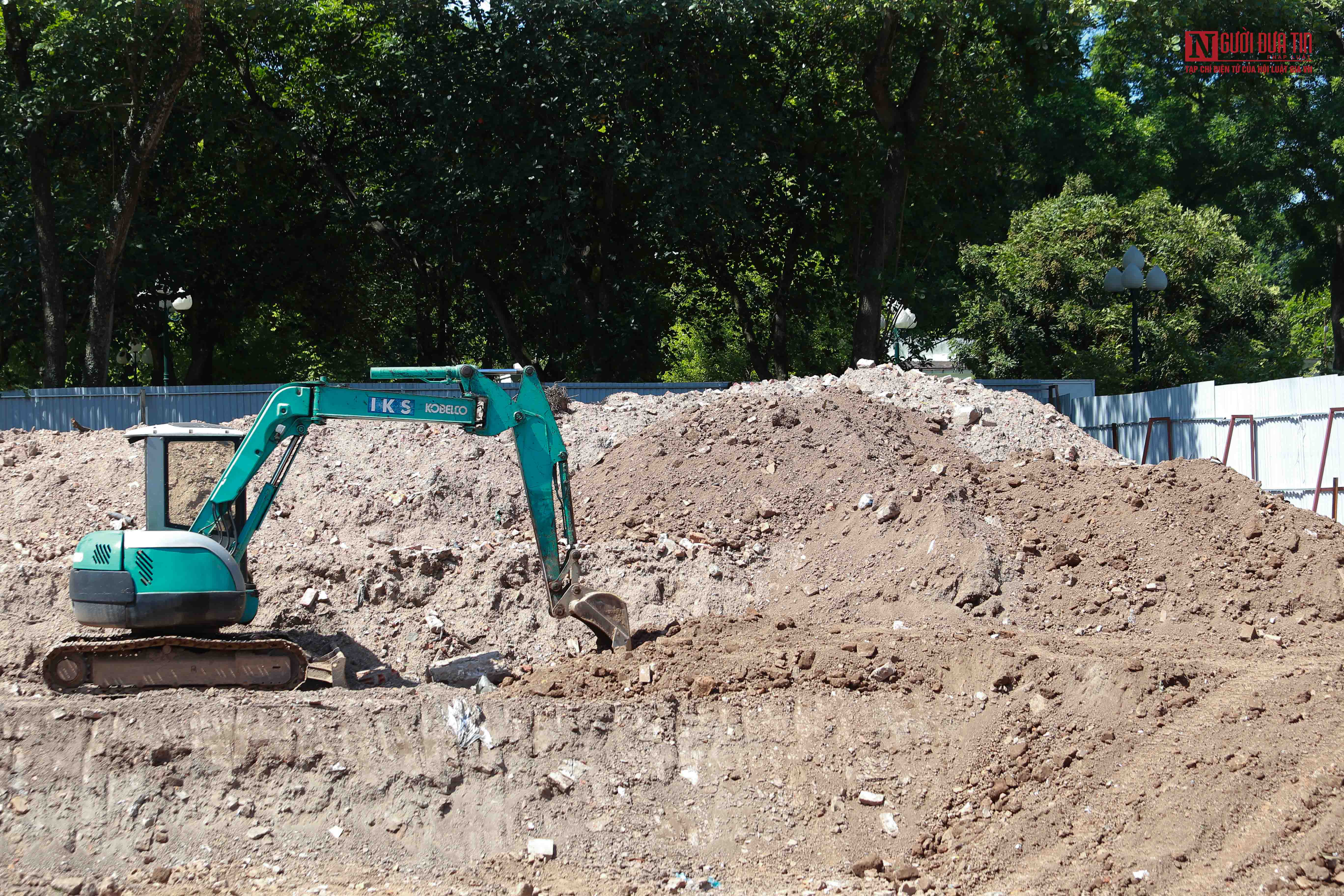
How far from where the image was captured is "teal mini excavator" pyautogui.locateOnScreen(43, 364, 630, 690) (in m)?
8.30

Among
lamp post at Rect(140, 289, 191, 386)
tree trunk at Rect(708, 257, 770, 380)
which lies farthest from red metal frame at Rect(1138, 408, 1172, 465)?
lamp post at Rect(140, 289, 191, 386)

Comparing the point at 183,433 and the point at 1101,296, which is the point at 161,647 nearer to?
the point at 183,433

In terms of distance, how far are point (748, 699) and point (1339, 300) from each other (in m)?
23.5

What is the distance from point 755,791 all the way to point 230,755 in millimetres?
3312

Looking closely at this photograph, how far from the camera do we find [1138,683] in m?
7.64

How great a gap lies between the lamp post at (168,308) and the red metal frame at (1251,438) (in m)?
17.8

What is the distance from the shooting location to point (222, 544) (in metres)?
8.74

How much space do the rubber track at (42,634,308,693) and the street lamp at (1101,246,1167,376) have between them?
1504cm

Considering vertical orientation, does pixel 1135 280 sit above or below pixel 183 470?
above

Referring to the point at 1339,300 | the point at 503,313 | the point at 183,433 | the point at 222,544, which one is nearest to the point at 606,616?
the point at 222,544

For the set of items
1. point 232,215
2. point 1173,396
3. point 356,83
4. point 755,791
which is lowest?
point 755,791

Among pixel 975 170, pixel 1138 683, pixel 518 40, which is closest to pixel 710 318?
pixel 975 170

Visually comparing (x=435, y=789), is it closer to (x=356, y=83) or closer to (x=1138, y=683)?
(x=1138, y=683)

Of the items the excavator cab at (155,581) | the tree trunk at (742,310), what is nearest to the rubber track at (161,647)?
the excavator cab at (155,581)
